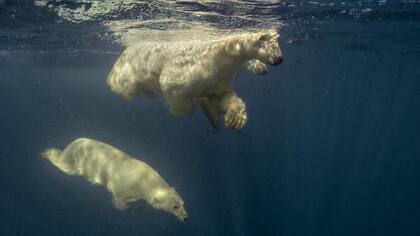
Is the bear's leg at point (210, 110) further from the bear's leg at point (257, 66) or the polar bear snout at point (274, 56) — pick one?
the polar bear snout at point (274, 56)

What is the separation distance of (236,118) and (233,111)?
142 mm

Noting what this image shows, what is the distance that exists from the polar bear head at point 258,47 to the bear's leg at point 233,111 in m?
0.75

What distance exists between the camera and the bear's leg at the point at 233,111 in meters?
5.92

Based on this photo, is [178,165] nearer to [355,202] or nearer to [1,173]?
[1,173]

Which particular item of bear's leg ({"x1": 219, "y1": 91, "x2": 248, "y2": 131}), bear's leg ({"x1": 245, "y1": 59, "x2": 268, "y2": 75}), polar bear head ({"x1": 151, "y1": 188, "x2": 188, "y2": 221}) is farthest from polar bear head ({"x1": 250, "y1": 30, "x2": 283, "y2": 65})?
polar bear head ({"x1": 151, "y1": 188, "x2": 188, "y2": 221})

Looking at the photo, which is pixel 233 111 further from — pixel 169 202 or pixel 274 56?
pixel 169 202

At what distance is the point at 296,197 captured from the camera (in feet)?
95.0

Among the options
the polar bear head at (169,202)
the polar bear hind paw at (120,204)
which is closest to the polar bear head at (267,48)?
the polar bear head at (169,202)

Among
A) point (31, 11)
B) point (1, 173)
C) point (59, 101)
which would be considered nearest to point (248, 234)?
point (31, 11)

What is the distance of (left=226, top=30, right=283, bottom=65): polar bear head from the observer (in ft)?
17.8

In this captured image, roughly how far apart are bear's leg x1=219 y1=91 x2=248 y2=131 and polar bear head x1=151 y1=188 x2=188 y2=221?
4824 mm

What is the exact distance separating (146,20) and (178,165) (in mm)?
13394

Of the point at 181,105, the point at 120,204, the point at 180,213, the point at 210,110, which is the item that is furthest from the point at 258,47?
the point at 120,204

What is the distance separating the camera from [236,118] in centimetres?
596
